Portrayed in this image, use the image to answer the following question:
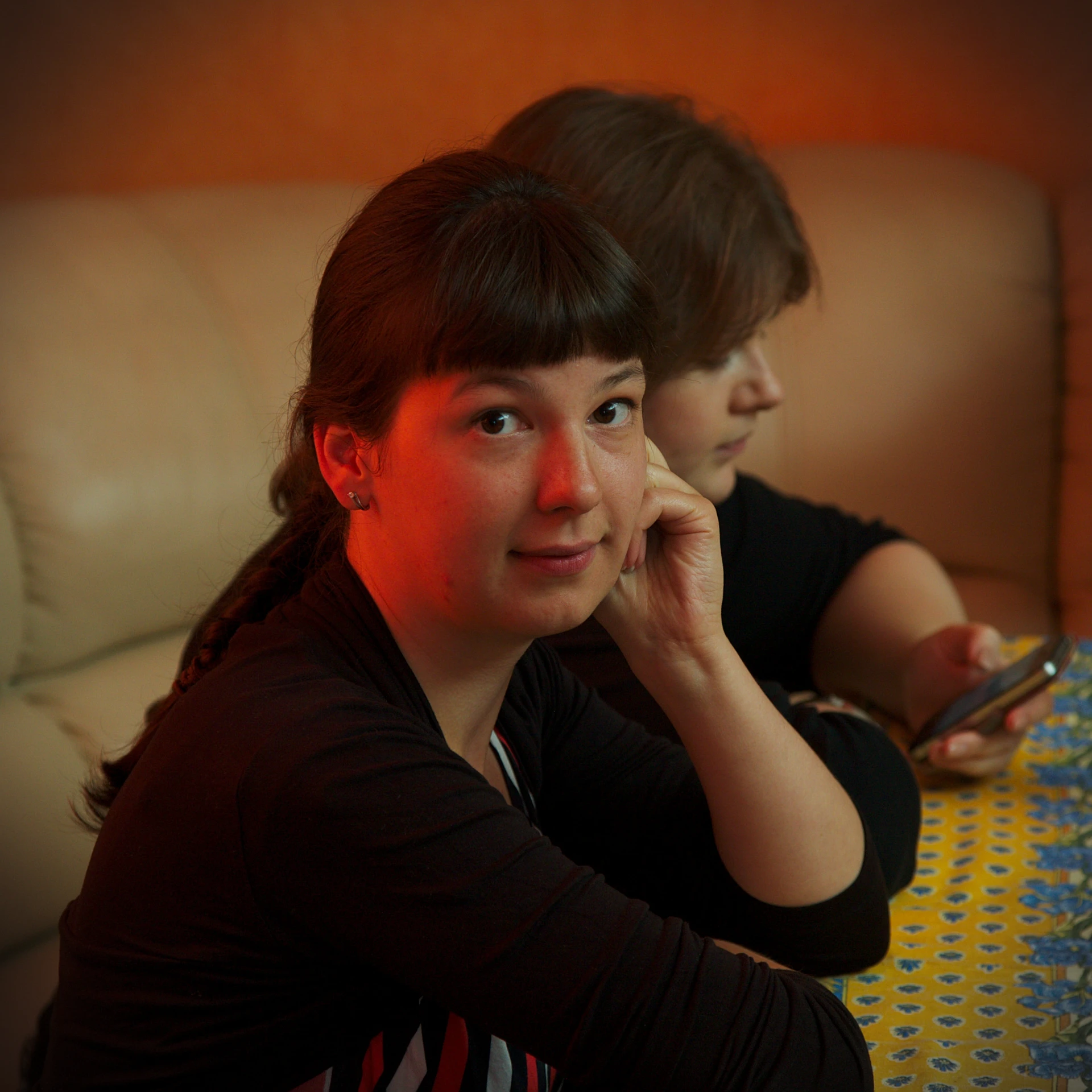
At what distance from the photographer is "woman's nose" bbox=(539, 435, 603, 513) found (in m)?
0.69

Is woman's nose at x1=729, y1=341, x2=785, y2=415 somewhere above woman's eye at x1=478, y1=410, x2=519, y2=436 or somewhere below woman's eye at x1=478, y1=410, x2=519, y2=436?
below

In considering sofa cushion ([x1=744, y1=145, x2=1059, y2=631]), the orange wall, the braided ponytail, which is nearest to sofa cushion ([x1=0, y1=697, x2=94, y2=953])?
the braided ponytail

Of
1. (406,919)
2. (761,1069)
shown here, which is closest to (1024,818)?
(761,1069)

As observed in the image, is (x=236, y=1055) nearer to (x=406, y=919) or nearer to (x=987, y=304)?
(x=406, y=919)

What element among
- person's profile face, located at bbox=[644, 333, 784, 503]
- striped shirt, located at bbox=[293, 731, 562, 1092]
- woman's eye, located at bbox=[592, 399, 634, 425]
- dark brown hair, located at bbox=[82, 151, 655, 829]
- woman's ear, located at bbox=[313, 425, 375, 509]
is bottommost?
striped shirt, located at bbox=[293, 731, 562, 1092]

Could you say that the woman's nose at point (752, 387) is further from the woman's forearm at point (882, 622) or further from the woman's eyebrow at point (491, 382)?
the woman's eyebrow at point (491, 382)

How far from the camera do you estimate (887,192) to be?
2.01 metres

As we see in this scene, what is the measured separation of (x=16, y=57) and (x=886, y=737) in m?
1.57

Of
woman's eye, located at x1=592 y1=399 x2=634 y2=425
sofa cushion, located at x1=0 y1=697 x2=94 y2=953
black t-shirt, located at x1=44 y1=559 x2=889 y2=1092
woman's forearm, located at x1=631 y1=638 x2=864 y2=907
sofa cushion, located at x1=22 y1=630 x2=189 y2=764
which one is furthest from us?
sofa cushion, located at x1=22 y1=630 x2=189 y2=764

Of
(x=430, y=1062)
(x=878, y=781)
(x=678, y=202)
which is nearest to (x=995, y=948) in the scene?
(x=878, y=781)

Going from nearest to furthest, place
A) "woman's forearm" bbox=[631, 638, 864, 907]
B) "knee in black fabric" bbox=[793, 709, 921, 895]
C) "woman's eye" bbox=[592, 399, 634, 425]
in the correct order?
"woman's eye" bbox=[592, 399, 634, 425], "woman's forearm" bbox=[631, 638, 864, 907], "knee in black fabric" bbox=[793, 709, 921, 895]

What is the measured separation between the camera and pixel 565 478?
2.25ft

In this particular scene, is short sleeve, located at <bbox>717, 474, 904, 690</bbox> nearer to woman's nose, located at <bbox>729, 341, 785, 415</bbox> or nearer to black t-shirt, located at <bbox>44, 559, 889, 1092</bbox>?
woman's nose, located at <bbox>729, 341, 785, 415</bbox>

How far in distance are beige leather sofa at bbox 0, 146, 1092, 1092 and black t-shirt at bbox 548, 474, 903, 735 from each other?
18.8 inches
